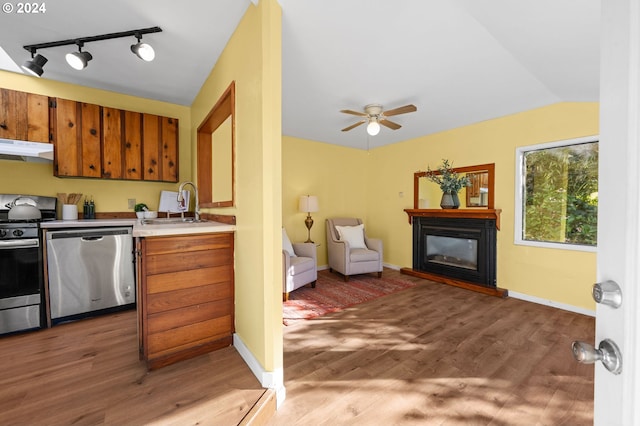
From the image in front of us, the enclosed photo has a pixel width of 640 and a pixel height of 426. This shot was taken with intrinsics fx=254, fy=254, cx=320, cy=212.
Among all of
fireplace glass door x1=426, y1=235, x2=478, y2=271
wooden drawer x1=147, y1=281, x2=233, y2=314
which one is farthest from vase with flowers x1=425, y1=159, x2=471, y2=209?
wooden drawer x1=147, y1=281, x2=233, y2=314

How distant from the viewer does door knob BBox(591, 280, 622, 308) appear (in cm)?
51

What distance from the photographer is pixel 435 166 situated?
13.9 ft

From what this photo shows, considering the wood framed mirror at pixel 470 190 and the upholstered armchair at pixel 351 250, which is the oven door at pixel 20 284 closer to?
the upholstered armchair at pixel 351 250

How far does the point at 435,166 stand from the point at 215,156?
3.39 metres

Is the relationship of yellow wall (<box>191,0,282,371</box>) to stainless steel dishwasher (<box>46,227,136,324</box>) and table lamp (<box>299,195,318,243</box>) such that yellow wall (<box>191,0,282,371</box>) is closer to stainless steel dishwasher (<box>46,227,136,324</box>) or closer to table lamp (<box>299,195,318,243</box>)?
stainless steel dishwasher (<box>46,227,136,324</box>)

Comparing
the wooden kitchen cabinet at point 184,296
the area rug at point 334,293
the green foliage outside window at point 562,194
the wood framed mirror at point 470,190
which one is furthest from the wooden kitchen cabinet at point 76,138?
the green foliage outside window at point 562,194

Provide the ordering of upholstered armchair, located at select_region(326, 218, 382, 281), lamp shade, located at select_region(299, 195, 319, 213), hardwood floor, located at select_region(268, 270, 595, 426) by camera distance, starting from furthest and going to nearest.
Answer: lamp shade, located at select_region(299, 195, 319, 213) → upholstered armchair, located at select_region(326, 218, 382, 281) → hardwood floor, located at select_region(268, 270, 595, 426)

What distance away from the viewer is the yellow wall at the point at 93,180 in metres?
2.62

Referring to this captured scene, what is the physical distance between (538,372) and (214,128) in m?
3.73

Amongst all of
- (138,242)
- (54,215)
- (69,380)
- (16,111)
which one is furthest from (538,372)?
(16,111)

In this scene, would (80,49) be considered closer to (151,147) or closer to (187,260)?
(151,147)

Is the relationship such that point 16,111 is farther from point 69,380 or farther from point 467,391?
point 467,391

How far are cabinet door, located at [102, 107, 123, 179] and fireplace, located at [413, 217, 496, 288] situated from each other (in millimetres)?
4319

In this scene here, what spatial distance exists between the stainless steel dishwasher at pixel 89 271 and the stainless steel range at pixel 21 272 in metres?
0.08
